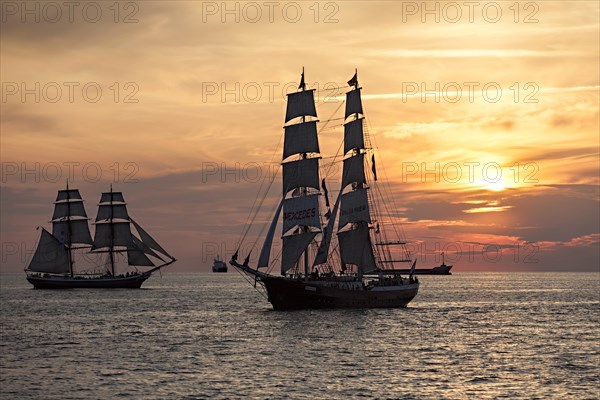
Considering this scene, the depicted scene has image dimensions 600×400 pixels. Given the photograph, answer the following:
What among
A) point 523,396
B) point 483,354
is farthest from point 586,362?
point 523,396

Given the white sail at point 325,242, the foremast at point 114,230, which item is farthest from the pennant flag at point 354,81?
the foremast at point 114,230

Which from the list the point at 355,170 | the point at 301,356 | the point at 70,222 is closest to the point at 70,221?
the point at 70,222

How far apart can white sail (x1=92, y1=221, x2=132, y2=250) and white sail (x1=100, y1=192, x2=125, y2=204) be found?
216 inches

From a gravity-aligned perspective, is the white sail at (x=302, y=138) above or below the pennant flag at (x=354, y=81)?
below

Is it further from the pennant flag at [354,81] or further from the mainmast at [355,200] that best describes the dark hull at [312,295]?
the pennant flag at [354,81]

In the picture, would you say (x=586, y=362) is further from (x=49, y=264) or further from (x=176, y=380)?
(x=49, y=264)

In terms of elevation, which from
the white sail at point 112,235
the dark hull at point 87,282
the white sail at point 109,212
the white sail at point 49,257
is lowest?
the dark hull at point 87,282

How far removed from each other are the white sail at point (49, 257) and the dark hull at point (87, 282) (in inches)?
119

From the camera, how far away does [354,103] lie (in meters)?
112

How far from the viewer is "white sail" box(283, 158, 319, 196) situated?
345 feet

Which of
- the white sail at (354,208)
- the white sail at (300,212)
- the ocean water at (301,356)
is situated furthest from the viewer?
the white sail at (354,208)

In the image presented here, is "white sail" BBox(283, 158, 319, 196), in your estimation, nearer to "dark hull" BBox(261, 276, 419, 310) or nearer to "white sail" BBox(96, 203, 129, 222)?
"dark hull" BBox(261, 276, 419, 310)

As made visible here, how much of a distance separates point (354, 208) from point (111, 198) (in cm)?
9710

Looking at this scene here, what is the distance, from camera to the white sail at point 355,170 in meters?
111
